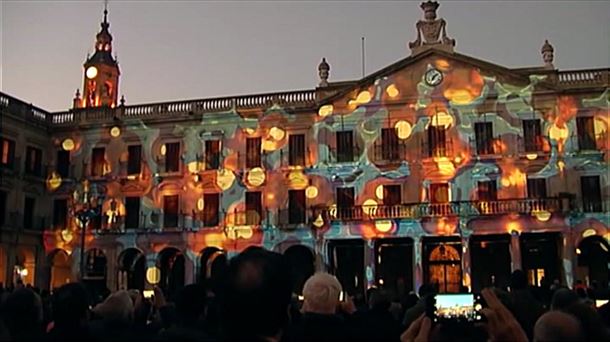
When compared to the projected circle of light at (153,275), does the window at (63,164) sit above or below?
above

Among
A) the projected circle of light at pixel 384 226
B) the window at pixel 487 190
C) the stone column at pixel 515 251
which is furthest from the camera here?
the window at pixel 487 190

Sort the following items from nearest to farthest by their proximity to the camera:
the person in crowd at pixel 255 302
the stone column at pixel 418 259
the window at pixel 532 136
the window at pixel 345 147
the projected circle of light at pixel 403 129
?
the person in crowd at pixel 255 302
the stone column at pixel 418 259
the window at pixel 532 136
the projected circle of light at pixel 403 129
the window at pixel 345 147

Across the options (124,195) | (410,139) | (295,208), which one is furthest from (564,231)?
(124,195)

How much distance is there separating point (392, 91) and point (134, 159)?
14.2 meters

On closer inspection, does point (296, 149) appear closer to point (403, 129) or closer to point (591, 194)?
point (403, 129)

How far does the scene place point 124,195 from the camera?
35.4 metres

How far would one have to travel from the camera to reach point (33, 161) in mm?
36000

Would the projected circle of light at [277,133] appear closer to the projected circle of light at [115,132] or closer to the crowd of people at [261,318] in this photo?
the projected circle of light at [115,132]

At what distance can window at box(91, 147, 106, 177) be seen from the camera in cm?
3634

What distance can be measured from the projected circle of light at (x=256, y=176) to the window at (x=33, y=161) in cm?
1183

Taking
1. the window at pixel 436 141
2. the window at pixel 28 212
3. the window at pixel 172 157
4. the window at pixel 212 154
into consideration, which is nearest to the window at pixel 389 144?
the window at pixel 436 141

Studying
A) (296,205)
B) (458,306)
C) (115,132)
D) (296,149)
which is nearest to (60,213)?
(115,132)

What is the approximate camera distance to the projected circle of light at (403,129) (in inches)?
1268

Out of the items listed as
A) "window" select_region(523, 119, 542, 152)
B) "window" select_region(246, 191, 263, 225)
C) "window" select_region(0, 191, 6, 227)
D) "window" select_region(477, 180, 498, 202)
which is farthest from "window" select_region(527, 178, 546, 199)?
"window" select_region(0, 191, 6, 227)
